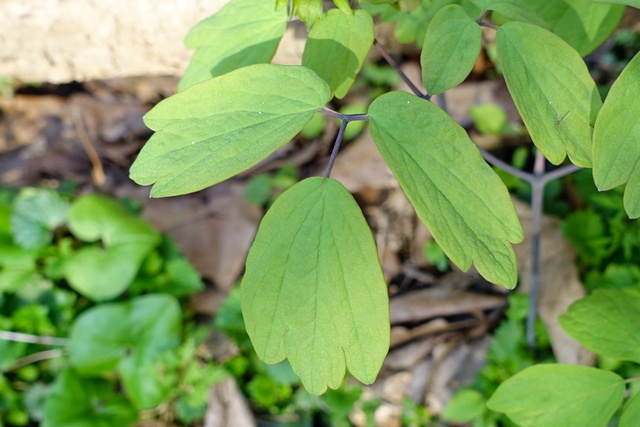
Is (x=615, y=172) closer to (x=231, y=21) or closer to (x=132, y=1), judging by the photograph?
(x=231, y=21)

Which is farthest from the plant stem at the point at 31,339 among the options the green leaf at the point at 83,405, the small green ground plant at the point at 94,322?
the green leaf at the point at 83,405

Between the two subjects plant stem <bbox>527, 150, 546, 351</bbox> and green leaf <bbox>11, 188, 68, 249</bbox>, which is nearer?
plant stem <bbox>527, 150, 546, 351</bbox>

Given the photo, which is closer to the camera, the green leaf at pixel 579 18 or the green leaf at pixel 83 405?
the green leaf at pixel 579 18

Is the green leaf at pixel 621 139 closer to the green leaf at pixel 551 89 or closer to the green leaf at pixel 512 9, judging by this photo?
the green leaf at pixel 551 89

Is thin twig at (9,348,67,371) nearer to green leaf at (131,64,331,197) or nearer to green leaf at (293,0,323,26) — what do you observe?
green leaf at (131,64,331,197)

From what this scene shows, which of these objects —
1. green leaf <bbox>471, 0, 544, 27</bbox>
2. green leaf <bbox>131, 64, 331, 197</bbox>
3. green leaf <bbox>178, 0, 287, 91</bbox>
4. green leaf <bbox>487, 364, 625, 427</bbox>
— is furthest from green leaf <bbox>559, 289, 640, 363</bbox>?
green leaf <bbox>178, 0, 287, 91</bbox>

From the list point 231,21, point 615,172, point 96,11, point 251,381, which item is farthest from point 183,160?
point 251,381
